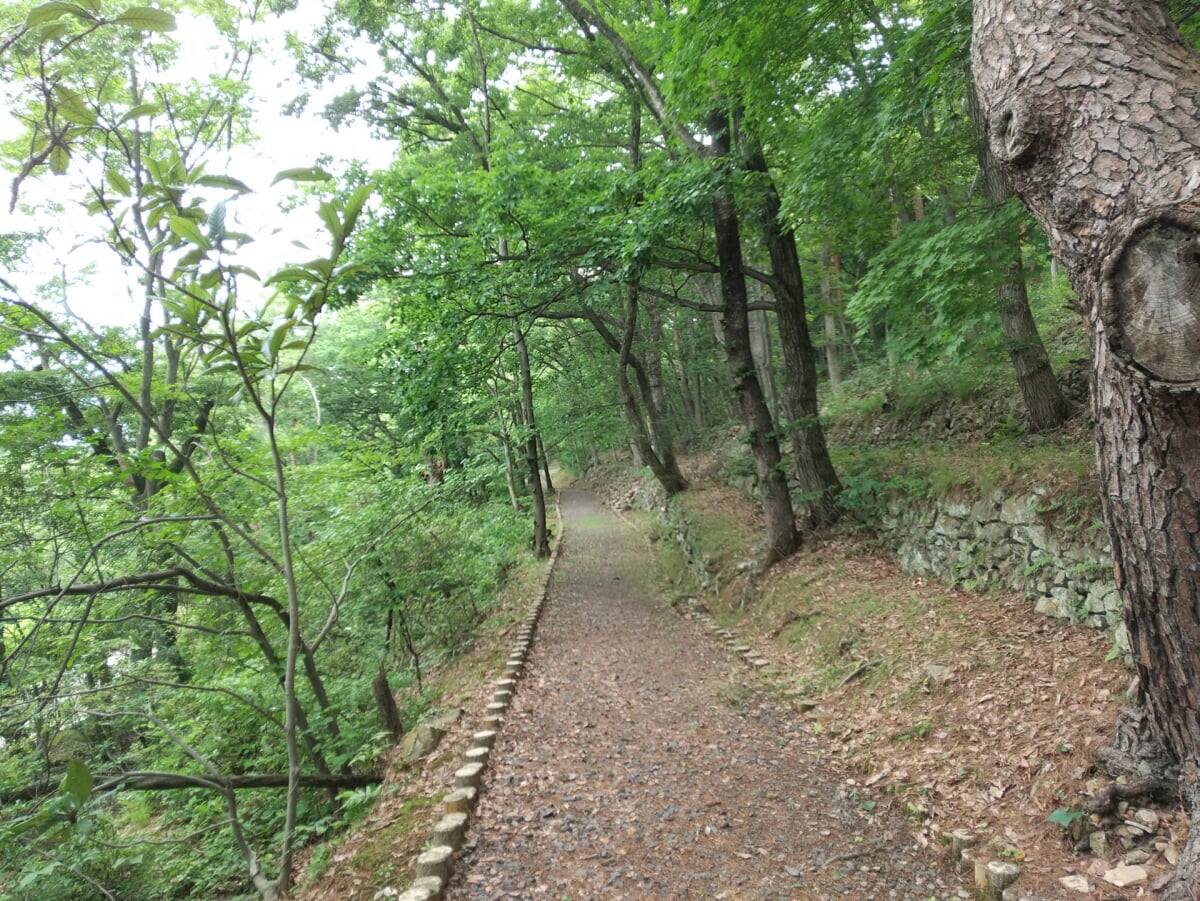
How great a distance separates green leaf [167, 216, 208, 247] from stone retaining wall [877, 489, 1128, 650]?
14.7ft

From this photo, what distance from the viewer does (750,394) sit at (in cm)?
788

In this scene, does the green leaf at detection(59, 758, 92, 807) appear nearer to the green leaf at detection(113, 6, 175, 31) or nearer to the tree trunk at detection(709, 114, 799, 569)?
the green leaf at detection(113, 6, 175, 31)

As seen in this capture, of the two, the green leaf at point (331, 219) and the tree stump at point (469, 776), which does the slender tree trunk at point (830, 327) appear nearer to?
the tree stump at point (469, 776)

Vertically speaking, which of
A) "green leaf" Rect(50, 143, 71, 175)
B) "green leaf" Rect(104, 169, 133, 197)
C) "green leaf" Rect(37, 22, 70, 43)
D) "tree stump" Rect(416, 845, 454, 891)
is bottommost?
"tree stump" Rect(416, 845, 454, 891)

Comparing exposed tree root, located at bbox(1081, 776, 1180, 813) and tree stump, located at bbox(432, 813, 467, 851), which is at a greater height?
exposed tree root, located at bbox(1081, 776, 1180, 813)

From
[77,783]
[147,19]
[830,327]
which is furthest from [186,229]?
[830,327]

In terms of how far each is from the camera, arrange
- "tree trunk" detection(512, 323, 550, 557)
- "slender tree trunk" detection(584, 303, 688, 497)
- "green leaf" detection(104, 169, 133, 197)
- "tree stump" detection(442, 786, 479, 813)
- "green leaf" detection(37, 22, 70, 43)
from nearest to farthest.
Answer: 1. "green leaf" detection(37, 22, 70, 43)
2. "green leaf" detection(104, 169, 133, 197)
3. "tree stump" detection(442, 786, 479, 813)
4. "slender tree trunk" detection(584, 303, 688, 497)
5. "tree trunk" detection(512, 323, 550, 557)

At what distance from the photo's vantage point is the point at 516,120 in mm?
10477

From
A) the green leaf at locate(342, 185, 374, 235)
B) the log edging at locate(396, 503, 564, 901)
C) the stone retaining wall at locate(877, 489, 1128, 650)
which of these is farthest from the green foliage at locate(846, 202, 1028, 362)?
the log edging at locate(396, 503, 564, 901)

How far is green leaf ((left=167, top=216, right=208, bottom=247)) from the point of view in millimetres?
1570

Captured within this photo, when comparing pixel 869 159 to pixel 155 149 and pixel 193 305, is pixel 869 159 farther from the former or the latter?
pixel 155 149

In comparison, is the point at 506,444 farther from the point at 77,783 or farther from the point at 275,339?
the point at 77,783

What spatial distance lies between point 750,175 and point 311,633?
6.92 meters

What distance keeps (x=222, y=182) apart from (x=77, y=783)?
1702mm
